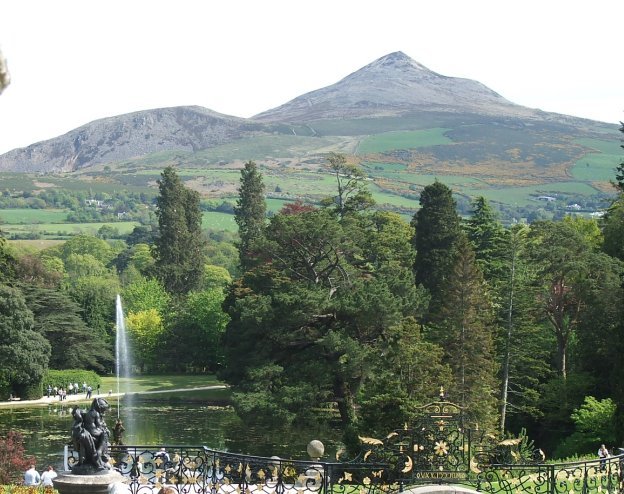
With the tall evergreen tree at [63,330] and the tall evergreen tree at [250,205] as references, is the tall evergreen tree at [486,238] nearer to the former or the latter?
the tall evergreen tree at [63,330]

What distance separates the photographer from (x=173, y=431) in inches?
1884

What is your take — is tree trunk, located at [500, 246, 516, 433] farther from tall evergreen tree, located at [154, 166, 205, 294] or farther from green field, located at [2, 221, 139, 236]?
green field, located at [2, 221, 139, 236]

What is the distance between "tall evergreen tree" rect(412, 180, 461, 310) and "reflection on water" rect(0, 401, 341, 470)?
10451 millimetres

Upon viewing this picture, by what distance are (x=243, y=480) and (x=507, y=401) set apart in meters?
27.8

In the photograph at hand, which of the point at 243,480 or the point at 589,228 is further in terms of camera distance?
the point at 589,228

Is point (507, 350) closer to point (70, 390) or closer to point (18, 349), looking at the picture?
point (18, 349)

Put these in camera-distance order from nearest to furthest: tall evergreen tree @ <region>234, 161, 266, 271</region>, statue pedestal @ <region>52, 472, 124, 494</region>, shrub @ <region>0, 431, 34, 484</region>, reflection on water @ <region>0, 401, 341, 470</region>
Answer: statue pedestal @ <region>52, 472, 124, 494</region> → shrub @ <region>0, 431, 34, 484</region> → reflection on water @ <region>0, 401, 341, 470</region> → tall evergreen tree @ <region>234, 161, 266, 271</region>

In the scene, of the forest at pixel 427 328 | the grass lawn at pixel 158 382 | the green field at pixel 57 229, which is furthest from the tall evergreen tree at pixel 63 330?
the green field at pixel 57 229

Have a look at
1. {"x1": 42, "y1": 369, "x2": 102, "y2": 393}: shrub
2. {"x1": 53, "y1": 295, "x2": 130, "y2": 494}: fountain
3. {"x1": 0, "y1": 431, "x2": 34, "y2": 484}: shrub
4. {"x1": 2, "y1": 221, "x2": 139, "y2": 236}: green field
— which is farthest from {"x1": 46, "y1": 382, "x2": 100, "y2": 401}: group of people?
{"x1": 2, "y1": 221, "x2": 139, "y2": 236}: green field

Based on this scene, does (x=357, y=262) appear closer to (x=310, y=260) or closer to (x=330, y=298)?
(x=310, y=260)

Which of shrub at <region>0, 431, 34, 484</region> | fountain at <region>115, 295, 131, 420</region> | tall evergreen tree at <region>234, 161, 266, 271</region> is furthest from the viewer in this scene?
tall evergreen tree at <region>234, 161, 266, 271</region>

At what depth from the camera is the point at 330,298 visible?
146ft

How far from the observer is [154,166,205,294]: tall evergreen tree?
8525cm

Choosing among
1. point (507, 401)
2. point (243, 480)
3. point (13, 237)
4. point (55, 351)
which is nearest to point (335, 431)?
point (507, 401)
